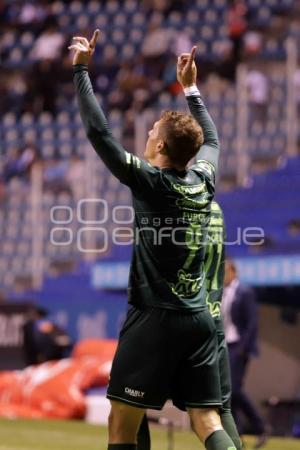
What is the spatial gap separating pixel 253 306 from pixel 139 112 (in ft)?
27.9

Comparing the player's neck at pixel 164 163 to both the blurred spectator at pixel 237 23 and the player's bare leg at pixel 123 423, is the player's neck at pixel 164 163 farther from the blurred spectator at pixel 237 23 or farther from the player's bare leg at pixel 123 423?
the blurred spectator at pixel 237 23

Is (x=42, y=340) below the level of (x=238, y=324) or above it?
below

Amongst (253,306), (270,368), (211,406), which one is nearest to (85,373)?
(270,368)

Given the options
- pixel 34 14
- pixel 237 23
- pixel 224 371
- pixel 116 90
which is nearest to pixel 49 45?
pixel 34 14

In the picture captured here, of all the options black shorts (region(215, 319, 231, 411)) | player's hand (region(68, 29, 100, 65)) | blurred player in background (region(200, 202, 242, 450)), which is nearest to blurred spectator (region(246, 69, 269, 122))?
blurred player in background (region(200, 202, 242, 450))

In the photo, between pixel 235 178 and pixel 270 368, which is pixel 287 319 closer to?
pixel 270 368

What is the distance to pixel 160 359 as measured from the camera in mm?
4941

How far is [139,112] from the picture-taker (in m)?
18.5

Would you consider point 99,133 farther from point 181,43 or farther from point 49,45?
point 49,45

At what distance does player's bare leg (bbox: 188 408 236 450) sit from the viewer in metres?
4.98

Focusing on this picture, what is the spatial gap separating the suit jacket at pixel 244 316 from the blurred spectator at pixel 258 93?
17.7 feet

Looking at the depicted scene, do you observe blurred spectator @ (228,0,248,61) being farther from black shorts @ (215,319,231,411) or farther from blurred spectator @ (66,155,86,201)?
black shorts @ (215,319,231,411)

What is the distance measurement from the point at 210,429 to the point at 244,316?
5.49m

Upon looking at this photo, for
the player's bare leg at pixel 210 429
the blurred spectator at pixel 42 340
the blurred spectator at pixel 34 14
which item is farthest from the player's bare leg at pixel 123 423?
the blurred spectator at pixel 34 14
